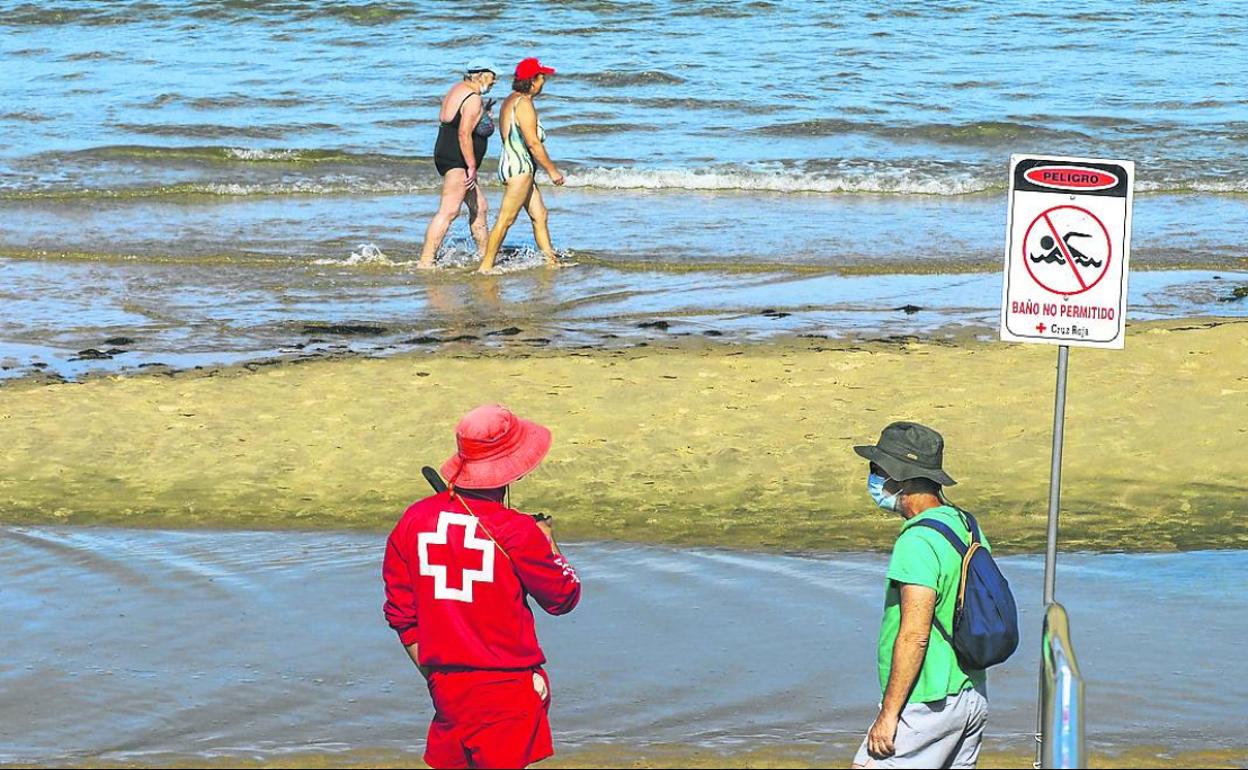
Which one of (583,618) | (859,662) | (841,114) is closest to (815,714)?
(859,662)

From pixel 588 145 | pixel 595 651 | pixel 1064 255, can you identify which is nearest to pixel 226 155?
pixel 588 145

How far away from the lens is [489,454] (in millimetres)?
5137

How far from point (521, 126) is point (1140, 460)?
6860 millimetres

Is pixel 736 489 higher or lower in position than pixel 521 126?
lower

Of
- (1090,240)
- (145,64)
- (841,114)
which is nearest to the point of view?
(1090,240)

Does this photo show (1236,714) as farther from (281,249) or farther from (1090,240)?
(281,249)

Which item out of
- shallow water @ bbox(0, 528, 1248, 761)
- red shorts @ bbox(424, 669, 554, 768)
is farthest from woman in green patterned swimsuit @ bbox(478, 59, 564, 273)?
red shorts @ bbox(424, 669, 554, 768)

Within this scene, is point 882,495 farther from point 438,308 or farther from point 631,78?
point 631,78

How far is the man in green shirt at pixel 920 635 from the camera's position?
5180 mm

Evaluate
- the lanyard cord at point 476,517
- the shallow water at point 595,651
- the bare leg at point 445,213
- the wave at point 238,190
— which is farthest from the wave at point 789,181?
the lanyard cord at point 476,517

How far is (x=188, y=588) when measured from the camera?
826cm

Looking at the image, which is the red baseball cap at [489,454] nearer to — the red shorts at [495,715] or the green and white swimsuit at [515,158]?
the red shorts at [495,715]

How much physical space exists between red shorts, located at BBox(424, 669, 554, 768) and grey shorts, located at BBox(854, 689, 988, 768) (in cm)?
99

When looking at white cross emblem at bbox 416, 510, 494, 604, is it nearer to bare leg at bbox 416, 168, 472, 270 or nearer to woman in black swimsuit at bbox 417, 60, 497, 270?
woman in black swimsuit at bbox 417, 60, 497, 270
